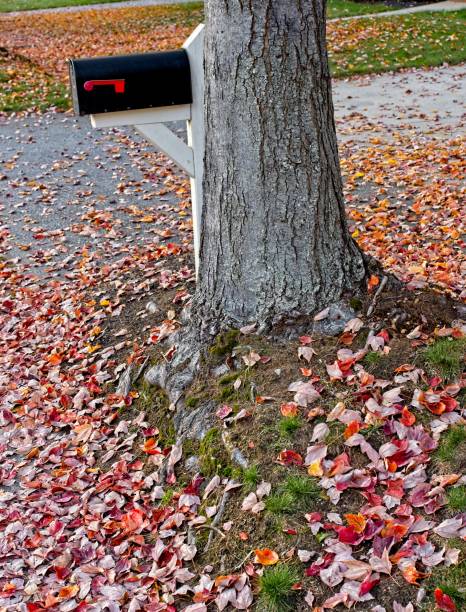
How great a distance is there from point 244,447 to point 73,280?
3.28 meters

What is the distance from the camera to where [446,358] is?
12.0 ft

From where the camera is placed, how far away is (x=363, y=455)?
130 inches

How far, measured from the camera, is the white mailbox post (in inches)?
163

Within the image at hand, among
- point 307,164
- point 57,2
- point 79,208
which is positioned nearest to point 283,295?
point 307,164

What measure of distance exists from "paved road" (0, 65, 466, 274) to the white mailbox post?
7.85 feet

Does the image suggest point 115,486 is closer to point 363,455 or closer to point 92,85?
point 363,455

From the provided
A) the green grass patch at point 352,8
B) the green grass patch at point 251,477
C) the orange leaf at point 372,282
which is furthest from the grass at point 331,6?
the green grass patch at point 251,477

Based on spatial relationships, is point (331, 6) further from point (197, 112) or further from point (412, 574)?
point (412, 574)

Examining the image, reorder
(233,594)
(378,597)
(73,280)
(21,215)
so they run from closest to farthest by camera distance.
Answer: (378,597) < (233,594) < (73,280) < (21,215)

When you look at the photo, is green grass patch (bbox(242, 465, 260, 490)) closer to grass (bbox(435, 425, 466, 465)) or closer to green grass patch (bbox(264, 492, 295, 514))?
green grass patch (bbox(264, 492, 295, 514))

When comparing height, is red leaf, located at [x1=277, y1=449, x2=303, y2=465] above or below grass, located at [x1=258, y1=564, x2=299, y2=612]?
above

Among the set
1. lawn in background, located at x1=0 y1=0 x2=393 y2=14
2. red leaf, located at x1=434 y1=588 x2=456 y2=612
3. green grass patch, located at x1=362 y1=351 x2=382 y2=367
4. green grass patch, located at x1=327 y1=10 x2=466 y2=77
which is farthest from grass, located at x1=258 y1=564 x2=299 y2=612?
lawn in background, located at x1=0 y1=0 x2=393 y2=14

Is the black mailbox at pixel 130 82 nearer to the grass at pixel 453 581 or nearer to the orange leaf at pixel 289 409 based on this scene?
the orange leaf at pixel 289 409

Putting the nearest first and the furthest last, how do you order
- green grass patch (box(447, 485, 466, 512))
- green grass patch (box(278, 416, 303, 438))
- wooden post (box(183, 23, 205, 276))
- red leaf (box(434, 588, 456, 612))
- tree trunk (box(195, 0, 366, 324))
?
red leaf (box(434, 588, 456, 612)) < green grass patch (box(447, 485, 466, 512)) < green grass patch (box(278, 416, 303, 438)) < tree trunk (box(195, 0, 366, 324)) < wooden post (box(183, 23, 205, 276))
